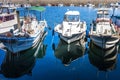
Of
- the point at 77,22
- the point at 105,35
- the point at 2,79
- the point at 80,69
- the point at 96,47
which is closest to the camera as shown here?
the point at 2,79

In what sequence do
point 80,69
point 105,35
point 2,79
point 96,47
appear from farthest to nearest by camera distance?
point 96,47
point 105,35
point 80,69
point 2,79

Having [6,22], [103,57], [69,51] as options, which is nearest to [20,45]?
[69,51]

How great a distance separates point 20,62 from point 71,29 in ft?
33.6

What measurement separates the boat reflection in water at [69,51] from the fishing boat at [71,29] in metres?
0.82

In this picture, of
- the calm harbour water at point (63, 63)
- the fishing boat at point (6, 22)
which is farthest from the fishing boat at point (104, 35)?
the fishing boat at point (6, 22)

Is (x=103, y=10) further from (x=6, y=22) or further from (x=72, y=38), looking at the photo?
(x=6, y=22)

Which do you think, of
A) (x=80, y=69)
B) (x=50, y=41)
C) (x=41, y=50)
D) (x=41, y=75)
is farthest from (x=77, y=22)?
(x=41, y=75)

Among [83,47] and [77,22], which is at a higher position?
[77,22]

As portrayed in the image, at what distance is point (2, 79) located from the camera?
82.9ft

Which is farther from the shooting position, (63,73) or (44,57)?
(44,57)

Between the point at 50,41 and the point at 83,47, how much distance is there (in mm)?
6881

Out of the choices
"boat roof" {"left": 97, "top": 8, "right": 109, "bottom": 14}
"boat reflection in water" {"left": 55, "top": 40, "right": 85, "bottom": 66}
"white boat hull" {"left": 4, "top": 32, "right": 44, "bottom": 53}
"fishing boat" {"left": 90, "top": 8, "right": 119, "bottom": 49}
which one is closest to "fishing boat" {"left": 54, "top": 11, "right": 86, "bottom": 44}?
"boat reflection in water" {"left": 55, "top": 40, "right": 85, "bottom": 66}

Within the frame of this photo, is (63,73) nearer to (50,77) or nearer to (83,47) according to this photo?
(50,77)

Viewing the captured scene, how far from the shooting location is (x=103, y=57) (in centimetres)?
3148
